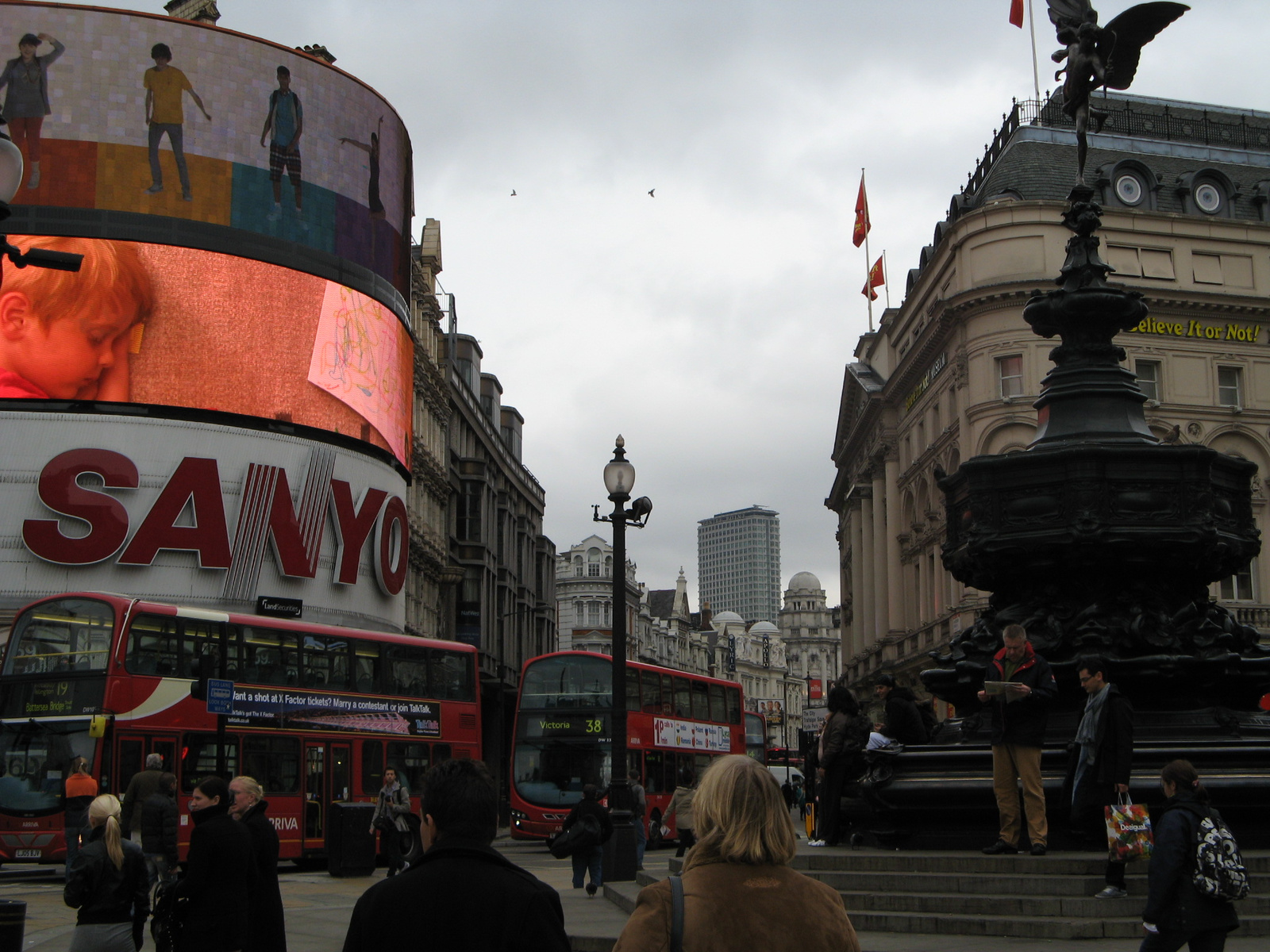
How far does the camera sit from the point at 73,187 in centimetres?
3994

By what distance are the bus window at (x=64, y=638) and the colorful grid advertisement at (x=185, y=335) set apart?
18.5 m

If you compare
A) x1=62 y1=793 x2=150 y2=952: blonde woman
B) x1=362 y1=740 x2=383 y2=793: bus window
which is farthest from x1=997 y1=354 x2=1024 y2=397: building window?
x1=62 y1=793 x2=150 y2=952: blonde woman

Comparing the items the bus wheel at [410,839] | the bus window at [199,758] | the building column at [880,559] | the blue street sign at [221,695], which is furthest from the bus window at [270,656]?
the building column at [880,559]

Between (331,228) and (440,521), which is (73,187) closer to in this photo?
(331,228)

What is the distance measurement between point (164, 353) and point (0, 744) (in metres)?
20.3

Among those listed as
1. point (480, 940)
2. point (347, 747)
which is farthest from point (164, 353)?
point (480, 940)

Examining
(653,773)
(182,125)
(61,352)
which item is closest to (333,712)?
(653,773)

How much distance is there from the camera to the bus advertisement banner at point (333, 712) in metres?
23.8

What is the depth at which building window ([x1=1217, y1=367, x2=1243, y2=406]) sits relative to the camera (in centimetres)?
4934

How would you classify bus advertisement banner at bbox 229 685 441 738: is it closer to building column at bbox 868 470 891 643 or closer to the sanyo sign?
the sanyo sign

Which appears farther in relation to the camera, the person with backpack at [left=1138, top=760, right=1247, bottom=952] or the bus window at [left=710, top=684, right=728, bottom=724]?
the bus window at [left=710, top=684, right=728, bottom=724]

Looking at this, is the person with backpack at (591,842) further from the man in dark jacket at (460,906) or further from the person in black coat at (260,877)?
the man in dark jacket at (460,906)

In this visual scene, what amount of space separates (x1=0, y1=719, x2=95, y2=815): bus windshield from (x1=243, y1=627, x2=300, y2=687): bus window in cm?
311

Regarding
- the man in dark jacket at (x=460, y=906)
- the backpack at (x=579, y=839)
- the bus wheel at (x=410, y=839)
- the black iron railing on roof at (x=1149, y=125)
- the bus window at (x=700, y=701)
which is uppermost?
the black iron railing on roof at (x=1149, y=125)
